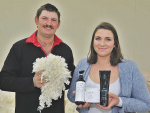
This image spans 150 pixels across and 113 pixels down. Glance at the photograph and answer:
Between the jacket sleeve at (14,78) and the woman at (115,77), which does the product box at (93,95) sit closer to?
the woman at (115,77)

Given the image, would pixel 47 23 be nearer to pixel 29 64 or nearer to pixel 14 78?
pixel 29 64

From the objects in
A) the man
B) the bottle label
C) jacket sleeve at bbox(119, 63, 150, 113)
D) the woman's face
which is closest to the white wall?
the man

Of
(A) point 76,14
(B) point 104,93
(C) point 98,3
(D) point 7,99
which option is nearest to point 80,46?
(A) point 76,14

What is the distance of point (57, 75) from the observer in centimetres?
159

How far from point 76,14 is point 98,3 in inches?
20.0

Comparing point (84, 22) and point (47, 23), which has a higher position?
point (84, 22)

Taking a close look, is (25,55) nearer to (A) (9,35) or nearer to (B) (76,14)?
(A) (9,35)

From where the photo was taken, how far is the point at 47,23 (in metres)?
1.95

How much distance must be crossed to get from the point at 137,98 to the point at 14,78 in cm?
120

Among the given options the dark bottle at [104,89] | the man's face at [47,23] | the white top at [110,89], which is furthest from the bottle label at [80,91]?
the man's face at [47,23]

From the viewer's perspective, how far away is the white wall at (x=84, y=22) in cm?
351

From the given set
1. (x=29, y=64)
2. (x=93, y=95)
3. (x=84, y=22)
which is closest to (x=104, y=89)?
(x=93, y=95)

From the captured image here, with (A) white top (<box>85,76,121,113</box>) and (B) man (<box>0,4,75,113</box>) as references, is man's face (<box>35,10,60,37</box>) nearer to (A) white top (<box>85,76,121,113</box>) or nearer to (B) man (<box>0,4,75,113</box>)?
(B) man (<box>0,4,75,113</box>)

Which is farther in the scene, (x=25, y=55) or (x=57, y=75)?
(x=25, y=55)
